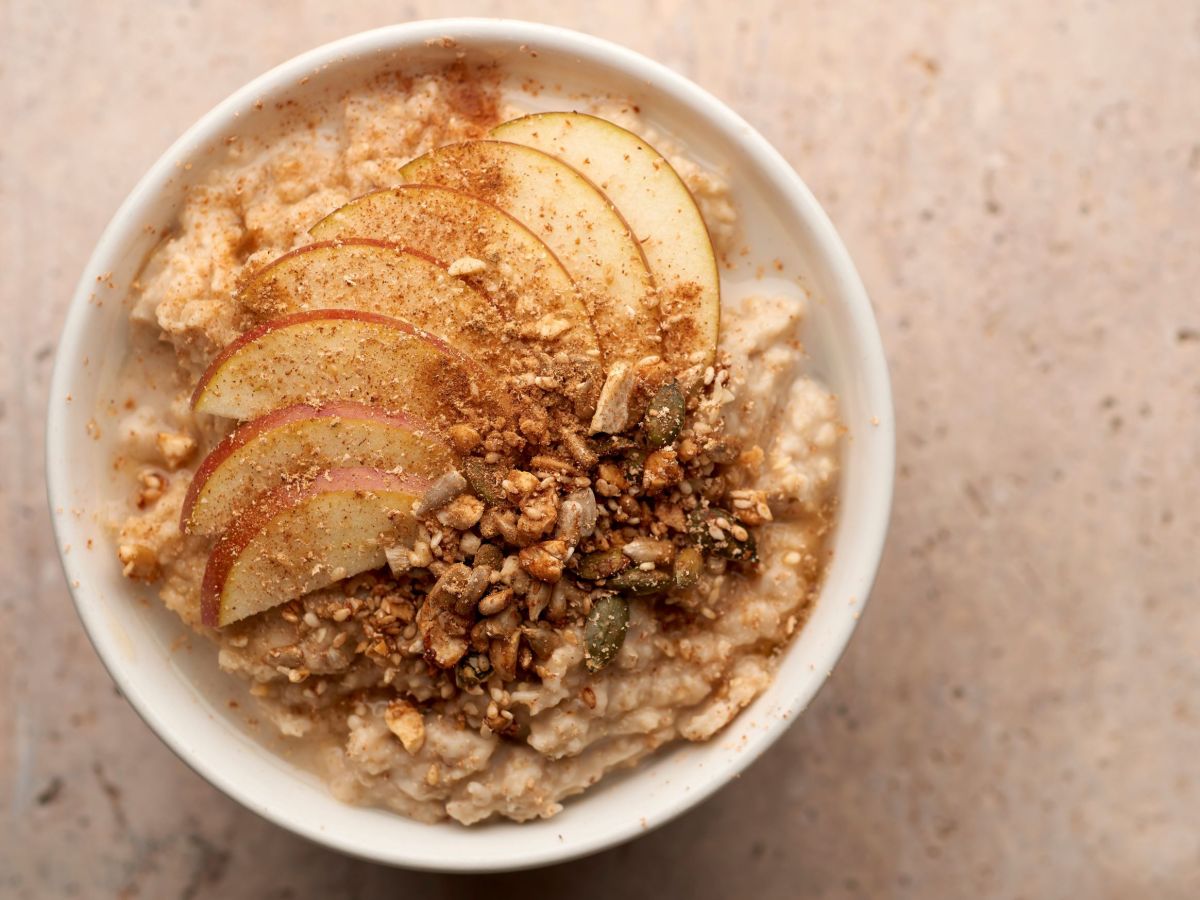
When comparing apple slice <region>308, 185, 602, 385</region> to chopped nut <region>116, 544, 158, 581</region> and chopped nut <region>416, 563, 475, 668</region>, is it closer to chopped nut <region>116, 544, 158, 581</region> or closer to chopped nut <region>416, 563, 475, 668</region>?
chopped nut <region>416, 563, 475, 668</region>

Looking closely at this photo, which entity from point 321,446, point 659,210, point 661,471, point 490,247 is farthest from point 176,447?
point 659,210

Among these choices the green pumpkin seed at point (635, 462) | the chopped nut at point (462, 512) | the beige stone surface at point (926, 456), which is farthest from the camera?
the beige stone surface at point (926, 456)

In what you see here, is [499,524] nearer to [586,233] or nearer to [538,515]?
[538,515]

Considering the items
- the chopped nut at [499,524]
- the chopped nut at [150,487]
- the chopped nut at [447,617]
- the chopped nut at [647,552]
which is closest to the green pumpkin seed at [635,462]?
the chopped nut at [647,552]

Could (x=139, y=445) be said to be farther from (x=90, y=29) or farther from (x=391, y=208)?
(x=90, y=29)

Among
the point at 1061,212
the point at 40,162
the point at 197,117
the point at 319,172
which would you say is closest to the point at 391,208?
the point at 319,172

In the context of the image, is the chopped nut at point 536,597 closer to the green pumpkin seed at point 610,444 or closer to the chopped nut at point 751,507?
the green pumpkin seed at point 610,444
